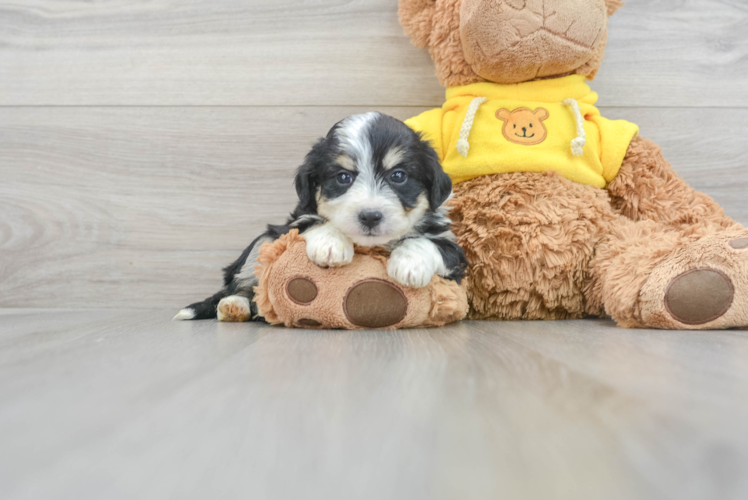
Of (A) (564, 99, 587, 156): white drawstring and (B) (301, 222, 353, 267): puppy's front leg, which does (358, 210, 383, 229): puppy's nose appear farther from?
(A) (564, 99, 587, 156): white drawstring

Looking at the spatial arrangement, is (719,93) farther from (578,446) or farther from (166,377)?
(166,377)

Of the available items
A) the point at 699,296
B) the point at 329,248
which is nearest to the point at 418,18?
the point at 329,248

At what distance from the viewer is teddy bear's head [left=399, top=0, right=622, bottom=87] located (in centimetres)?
128

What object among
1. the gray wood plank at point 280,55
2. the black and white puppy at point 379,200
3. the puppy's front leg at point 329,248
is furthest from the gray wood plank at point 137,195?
the puppy's front leg at point 329,248

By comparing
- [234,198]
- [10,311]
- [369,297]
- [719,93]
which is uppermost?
[719,93]

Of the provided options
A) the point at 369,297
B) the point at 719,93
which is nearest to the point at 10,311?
the point at 369,297

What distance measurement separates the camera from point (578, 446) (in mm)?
405

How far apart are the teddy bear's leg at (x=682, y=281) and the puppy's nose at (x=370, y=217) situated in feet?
1.89

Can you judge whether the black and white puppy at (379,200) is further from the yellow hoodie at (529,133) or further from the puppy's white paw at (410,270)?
the yellow hoodie at (529,133)

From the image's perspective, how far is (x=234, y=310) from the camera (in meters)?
1.33

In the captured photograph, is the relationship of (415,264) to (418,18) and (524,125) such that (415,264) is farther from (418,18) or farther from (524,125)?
(418,18)

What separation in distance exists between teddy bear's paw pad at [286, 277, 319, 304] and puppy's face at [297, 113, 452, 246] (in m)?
0.14

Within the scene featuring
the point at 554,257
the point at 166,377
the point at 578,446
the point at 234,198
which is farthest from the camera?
the point at 234,198

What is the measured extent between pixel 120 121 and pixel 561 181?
4.93 feet
